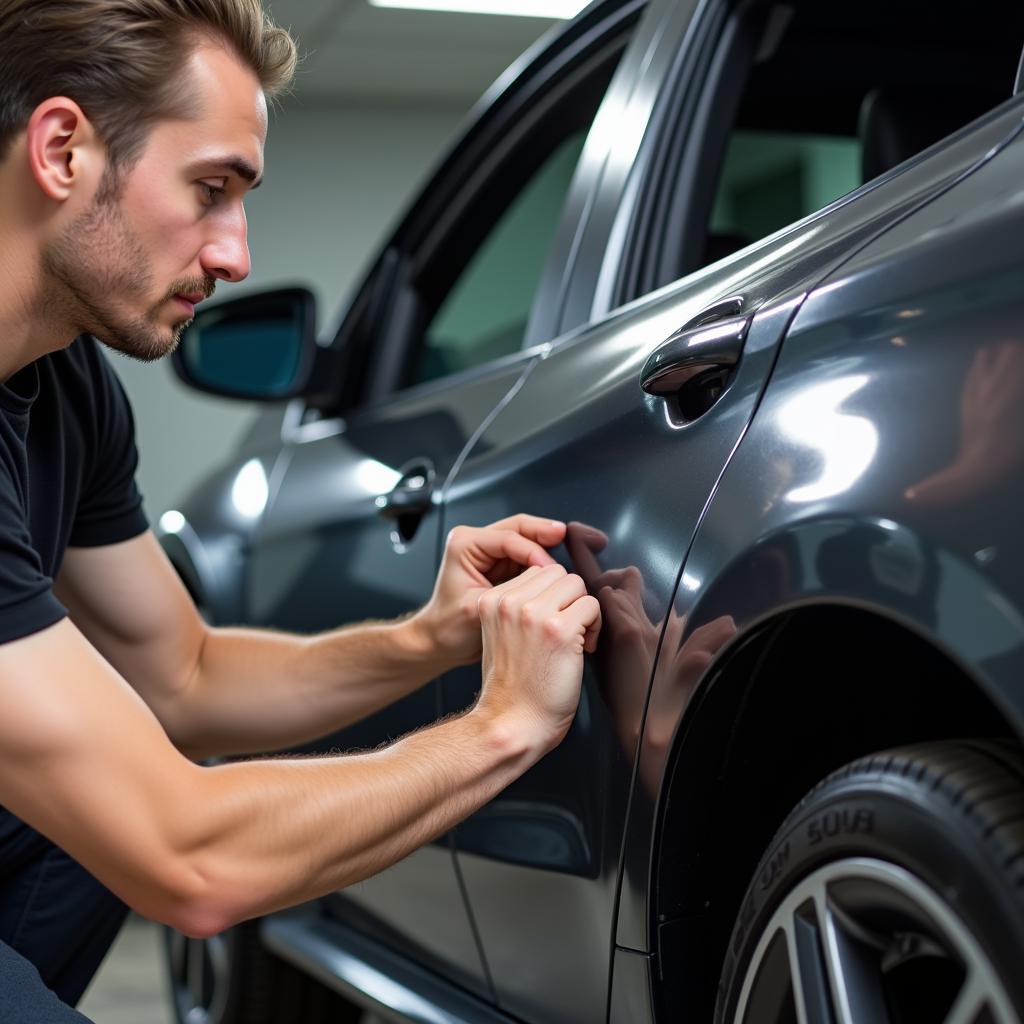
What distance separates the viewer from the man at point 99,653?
1206 mm

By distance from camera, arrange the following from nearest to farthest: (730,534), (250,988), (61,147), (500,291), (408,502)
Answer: (730,534) → (61,147) → (408,502) → (250,988) → (500,291)

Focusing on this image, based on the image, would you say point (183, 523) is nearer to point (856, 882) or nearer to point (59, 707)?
point (59, 707)

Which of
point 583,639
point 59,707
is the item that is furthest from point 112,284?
point 583,639

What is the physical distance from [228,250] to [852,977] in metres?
0.86

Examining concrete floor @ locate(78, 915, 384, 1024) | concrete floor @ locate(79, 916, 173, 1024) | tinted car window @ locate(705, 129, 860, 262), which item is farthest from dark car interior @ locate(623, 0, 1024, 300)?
concrete floor @ locate(79, 916, 173, 1024)

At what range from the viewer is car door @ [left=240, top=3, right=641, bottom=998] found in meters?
1.74

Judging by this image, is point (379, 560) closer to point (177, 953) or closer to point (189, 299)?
point (189, 299)

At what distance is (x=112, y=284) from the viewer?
4.55ft

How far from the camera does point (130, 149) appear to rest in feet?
4.42

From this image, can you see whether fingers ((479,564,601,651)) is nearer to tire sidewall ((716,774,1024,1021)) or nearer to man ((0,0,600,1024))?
man ((0,0,600,1024))

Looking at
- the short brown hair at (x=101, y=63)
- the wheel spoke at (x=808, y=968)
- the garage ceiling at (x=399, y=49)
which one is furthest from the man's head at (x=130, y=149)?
the garage ceiling at (x=399, y=49)

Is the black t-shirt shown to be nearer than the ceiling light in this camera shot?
Yes

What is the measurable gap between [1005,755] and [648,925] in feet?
1.29

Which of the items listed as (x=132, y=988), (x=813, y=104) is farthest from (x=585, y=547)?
(x=132, y=988)
